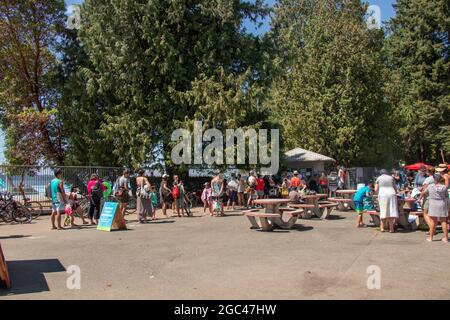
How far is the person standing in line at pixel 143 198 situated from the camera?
16.1 meters

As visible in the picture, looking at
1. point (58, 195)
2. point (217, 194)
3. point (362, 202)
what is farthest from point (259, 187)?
point (58, 195)

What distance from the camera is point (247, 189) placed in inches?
902

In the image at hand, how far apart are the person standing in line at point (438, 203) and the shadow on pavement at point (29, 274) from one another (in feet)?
28.6

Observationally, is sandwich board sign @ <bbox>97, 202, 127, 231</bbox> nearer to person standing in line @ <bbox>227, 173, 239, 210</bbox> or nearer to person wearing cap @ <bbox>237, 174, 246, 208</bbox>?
person standing in line @ <bbox>227, 173, 239, 210</bbox>

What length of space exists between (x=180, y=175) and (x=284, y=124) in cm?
1518

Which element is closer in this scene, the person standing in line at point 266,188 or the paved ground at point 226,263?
the paved ground at point 226,263

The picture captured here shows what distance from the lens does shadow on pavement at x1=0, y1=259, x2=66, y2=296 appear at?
7.30m

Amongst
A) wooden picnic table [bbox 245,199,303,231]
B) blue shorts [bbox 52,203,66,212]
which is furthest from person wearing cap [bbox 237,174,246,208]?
blue shorts [bbox 52,203,66,212]

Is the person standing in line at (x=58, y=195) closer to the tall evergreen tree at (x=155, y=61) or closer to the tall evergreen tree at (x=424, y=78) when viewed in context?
the tall evergreen tree at (x=155, y=61)

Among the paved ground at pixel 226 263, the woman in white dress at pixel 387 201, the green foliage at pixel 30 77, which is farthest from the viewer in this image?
the green foliage at pixel 30 77

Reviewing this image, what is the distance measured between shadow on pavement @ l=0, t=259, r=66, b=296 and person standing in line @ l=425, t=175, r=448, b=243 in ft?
28.6

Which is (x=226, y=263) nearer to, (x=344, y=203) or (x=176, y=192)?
(x=176, y=192)

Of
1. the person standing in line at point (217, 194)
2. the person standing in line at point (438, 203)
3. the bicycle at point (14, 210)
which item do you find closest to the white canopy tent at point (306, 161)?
the person standing in line at point (217, 194)
